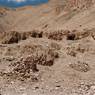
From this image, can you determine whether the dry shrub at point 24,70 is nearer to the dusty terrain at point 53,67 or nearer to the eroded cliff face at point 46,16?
the dusty terrain at point 53,67

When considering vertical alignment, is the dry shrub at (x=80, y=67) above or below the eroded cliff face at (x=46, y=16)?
below

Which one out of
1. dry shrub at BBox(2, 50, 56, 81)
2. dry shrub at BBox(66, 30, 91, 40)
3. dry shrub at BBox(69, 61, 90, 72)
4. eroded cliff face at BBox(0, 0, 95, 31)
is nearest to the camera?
dry shrub at BBox(2, 50, 56, 81)

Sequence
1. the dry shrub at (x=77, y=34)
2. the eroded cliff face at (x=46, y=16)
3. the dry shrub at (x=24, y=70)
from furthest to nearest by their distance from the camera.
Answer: the eroded cliff face at (x=46, y=16), the dry shrub at (x=77, y=34), the dry shrub at (x=24, y=70)

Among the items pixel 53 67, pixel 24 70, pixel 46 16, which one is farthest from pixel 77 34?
pixel 46 16

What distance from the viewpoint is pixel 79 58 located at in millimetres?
16031

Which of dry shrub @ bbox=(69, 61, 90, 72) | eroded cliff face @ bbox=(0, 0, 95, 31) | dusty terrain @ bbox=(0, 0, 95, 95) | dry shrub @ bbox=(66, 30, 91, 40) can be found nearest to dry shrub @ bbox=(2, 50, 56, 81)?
dusty terrain @ bbox=(0, 0, 95, 95)

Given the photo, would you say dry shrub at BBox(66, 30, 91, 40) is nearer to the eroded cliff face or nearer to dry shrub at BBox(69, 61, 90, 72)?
the eroded cliff face

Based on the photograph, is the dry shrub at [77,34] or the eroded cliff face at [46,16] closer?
the dry shrub at [77,34]

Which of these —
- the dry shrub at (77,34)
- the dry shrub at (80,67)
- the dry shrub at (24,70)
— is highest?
the dry shrub at (77,34)

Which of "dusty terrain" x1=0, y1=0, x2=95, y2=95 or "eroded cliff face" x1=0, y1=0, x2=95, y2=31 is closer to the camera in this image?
"dusty terrain" x1=0, y1=0, x2=95, y2=95

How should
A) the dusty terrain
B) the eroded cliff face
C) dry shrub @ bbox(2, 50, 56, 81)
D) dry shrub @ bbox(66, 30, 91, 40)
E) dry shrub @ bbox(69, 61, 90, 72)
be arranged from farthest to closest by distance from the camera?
1. the eroded cliff face
2. dry shrub @ bbox(66, 30, 91, 40)
3. dry shrub @ bbox(69, 61, 90, 72)
4. dry shrub @ bbox(2, 50, 56, 81)
5. the dusty terrain

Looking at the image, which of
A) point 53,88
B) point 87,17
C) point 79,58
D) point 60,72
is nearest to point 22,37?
point 87,17

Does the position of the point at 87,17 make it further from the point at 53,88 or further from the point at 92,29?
the point at 53,88

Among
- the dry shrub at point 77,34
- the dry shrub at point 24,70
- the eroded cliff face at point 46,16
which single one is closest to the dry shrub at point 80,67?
the dry shrub at point 24,70
